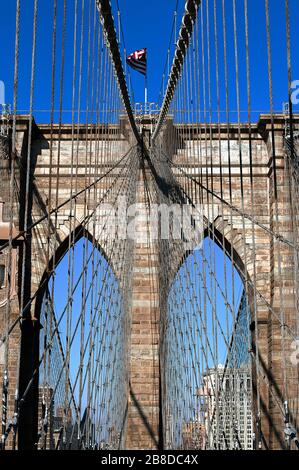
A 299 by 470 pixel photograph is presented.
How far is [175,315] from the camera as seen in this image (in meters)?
12.1

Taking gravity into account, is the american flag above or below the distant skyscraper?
above

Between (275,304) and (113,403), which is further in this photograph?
(275,304)

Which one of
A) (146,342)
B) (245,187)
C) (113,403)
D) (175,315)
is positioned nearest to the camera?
(113,403)

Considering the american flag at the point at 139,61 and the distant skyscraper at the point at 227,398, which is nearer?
the distant skyscraper at the point at 227,398

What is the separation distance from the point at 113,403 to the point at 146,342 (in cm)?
223

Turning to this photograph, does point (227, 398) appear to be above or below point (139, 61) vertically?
below

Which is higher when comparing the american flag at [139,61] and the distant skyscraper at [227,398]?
the american flag at [139,61]

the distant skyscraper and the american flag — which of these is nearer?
the distant skyscraper

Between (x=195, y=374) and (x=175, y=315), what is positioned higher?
(x=175, y=315)

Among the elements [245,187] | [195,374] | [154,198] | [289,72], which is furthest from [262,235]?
[289,72]

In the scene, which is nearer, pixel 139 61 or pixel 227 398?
pixel 227 398

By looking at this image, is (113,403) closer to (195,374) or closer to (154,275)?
(195,374)
